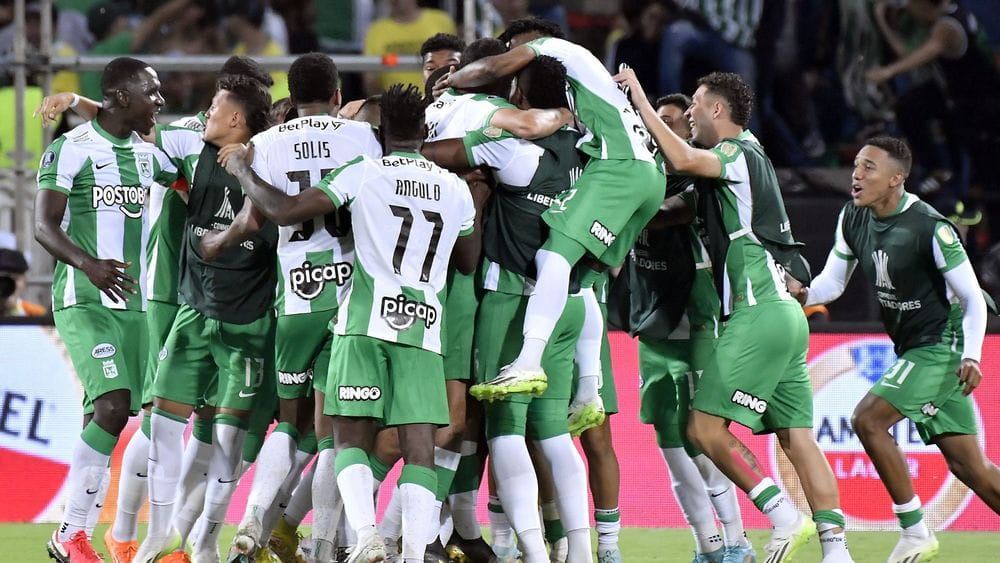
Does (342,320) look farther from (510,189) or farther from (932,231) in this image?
(932,231)

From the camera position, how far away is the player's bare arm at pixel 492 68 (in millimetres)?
6848

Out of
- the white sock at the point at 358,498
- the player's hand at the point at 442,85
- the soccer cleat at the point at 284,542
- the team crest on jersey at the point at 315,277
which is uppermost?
the player's hand at the point at 442,85

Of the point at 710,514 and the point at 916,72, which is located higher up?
the point at 916,72

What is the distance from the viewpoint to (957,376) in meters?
8.09

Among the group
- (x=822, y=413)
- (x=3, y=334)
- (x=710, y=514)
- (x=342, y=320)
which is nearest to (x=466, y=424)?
(x=342, y=320)

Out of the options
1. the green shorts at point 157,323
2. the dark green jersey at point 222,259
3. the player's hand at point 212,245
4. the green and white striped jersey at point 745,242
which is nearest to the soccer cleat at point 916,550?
the green and white striped jersey at point 745,242

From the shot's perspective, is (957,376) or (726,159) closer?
(726,159)

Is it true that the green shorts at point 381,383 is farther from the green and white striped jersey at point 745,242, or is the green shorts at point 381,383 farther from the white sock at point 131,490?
the green and white striped jersey at point 745,242

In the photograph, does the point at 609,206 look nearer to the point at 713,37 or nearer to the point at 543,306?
the point at 543,306

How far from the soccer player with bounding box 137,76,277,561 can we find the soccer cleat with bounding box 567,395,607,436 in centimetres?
153

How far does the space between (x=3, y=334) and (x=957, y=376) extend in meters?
6.14

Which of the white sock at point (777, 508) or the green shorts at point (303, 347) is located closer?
the green shorts at point (303, 347)

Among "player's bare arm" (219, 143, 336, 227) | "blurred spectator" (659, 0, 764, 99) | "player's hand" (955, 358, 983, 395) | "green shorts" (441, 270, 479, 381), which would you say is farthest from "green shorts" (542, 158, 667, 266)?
"blurred spectator" (659, 0, 764, 99)

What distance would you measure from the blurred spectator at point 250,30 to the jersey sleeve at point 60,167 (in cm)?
546
